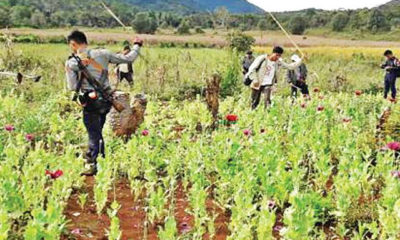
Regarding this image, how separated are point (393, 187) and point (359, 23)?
66.9 meters

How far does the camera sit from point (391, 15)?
7825 cm

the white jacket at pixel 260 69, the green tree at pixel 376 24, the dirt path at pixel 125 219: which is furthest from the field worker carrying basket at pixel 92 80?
the green tree at pixel 376 24

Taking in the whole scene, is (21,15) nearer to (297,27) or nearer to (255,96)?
(297,27)

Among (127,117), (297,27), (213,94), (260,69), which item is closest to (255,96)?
(260,69)

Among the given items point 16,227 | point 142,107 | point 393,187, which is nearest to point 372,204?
point 393,187

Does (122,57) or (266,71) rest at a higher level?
(122,57)

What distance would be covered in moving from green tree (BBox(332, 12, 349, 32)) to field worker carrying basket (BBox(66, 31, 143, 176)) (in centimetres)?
6226

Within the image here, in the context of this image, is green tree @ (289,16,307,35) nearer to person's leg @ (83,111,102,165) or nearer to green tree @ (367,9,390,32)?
green tree @ (367,9,390,32)

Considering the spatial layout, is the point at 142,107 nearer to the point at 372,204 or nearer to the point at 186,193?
the point at 186,193

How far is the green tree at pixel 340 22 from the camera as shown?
66812 millimetres

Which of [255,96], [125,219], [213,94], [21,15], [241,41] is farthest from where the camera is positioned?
[21,15]

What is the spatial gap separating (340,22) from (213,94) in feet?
200

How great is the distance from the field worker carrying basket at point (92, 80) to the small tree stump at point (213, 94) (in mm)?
2546

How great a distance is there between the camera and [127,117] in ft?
27.0
